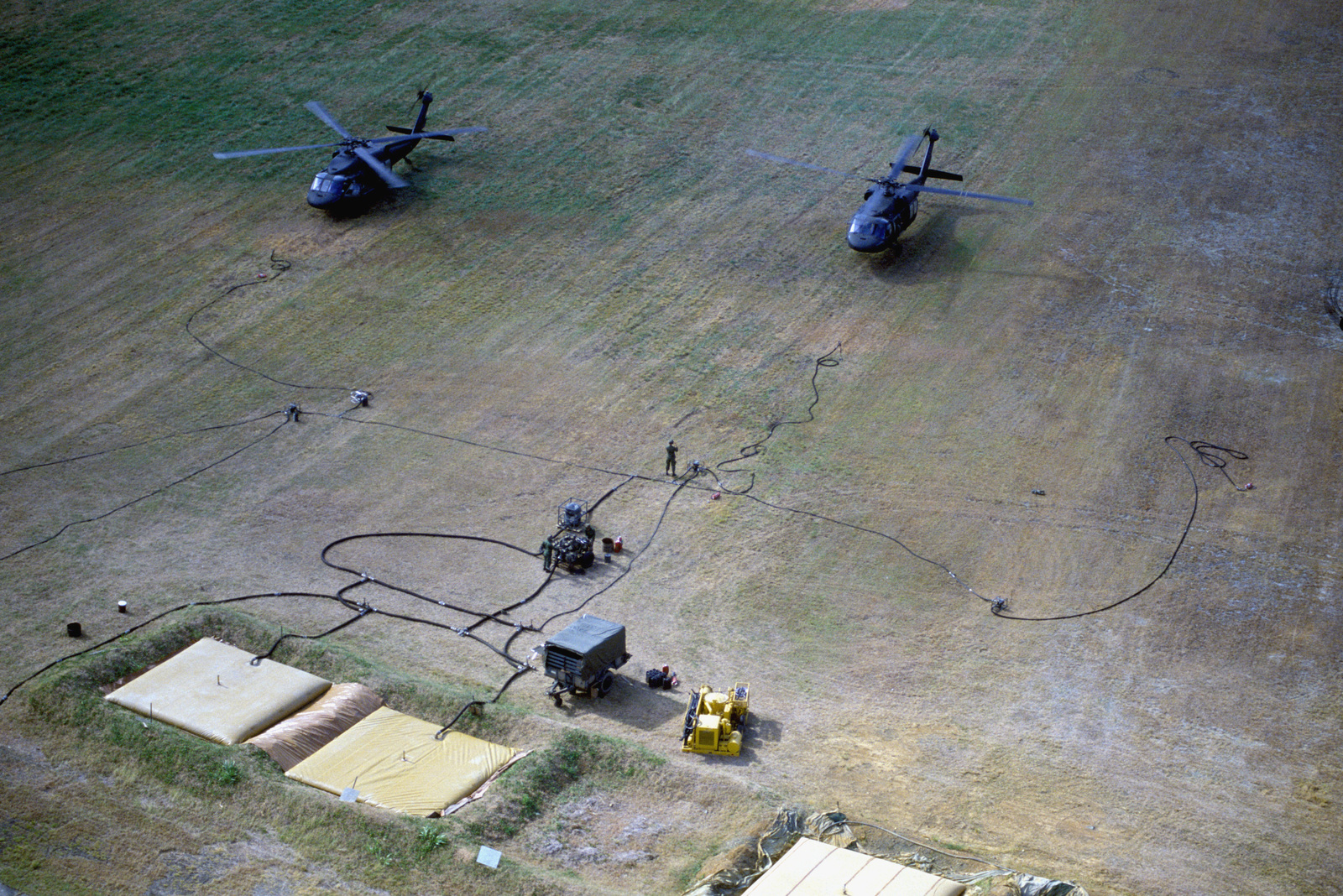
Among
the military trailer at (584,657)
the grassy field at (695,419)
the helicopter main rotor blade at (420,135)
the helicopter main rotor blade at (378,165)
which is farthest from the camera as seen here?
the helicopter main rotor blade at (420,135)

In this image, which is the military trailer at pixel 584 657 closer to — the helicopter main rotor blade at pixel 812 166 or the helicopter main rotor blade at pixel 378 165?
the helicopter main rotor blade at pixel 378 165

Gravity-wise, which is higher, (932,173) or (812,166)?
(932,173)

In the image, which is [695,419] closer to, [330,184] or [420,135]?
[330,184]

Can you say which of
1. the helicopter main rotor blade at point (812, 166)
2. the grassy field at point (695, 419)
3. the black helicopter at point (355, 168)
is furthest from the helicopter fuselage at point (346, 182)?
the helicopter main rotor blade at point (812, 166)

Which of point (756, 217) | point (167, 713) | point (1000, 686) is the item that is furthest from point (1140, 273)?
point (167, 713)

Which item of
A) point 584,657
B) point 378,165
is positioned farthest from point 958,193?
point 584,657

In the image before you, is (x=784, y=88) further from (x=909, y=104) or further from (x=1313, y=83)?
(x=1313, y=83)
